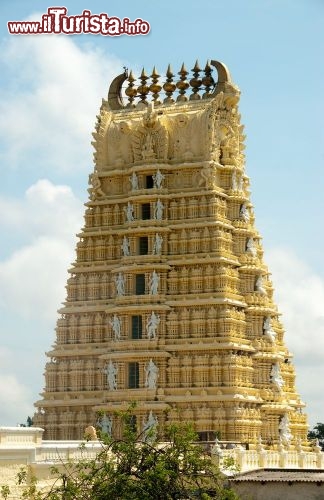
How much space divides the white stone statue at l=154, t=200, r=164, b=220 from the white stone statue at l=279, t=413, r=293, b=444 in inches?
520

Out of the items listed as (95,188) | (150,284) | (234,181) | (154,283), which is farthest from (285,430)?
(95,188)

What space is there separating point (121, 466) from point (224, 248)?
31.4m

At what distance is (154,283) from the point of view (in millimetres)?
71188

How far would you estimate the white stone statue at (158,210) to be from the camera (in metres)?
72.6

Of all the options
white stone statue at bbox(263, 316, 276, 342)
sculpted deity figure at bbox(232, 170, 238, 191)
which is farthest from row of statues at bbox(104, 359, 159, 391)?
sculpted deity figure at bbox(232, 170, 238, 191)

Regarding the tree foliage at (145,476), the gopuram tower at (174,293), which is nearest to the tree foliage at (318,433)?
the gopuram tower at (174,293)

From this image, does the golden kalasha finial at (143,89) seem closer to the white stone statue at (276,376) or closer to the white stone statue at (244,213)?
the white stone statue at (244,213)

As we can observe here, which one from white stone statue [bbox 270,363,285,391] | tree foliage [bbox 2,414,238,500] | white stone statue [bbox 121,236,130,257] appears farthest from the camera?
white stone statue [bbox 121,236,130,257]

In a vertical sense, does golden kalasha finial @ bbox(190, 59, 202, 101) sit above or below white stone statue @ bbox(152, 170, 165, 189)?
above

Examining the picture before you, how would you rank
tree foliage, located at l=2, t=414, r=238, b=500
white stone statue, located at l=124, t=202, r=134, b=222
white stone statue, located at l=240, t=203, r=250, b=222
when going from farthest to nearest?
→ white stone statue, located at l=240, t=203, r=250, b=222 < white stone statue, located at l=124, t=202, r=134, b=222 < tree foliage, located at l=2, t=414, r=238, b=500

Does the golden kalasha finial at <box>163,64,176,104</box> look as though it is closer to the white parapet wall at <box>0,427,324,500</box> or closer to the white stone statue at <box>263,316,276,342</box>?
the white stone statue at <box>263,316,276,342</box>

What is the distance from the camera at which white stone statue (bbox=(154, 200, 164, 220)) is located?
72625 mm

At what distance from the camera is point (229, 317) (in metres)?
69.5

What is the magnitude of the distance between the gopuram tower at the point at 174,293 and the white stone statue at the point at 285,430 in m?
0.09
